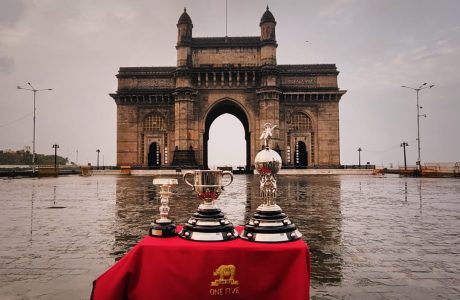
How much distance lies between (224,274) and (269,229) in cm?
50

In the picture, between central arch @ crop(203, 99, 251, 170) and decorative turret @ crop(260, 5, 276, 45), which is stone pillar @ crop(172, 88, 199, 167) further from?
decorative turret @ crop(260, 5, 276, 45)

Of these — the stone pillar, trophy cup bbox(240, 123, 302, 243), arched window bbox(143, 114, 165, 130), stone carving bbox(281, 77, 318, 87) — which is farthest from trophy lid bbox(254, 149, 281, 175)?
arched window bbox(143, 114, 165, 130)

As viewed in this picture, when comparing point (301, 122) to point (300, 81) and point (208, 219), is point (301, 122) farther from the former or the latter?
point (208, 219)

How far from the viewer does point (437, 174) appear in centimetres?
3488

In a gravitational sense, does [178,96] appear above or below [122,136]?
above

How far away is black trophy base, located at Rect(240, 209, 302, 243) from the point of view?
2.82 m

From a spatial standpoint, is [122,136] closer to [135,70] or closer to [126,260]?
[135,70]

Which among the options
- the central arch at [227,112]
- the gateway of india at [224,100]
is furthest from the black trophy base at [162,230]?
the central arch at [227,112]

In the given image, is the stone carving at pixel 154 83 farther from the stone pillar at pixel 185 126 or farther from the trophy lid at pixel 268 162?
the trophy lid at pixel 268 162

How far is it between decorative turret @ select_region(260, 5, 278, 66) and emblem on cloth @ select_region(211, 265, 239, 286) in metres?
37.0

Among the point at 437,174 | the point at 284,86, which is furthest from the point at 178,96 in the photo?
the point at 437,174

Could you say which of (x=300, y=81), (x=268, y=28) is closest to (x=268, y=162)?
(x=268, y=28)

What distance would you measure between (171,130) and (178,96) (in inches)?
168

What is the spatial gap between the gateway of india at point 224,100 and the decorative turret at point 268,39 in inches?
4.2
